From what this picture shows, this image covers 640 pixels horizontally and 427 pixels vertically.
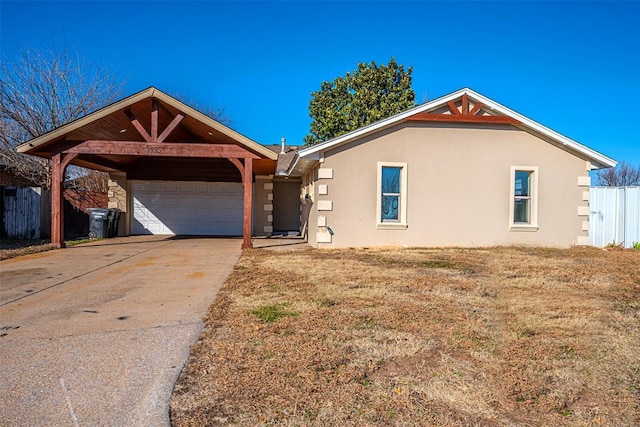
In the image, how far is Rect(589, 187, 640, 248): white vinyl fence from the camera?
1298 cm

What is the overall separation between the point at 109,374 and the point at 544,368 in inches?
136

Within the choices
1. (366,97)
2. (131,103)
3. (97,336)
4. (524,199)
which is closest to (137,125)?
(131,103)

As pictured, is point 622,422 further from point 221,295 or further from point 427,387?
point 221,295

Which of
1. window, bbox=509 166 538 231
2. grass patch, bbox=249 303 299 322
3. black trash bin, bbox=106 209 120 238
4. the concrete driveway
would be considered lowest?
the concrete driveway

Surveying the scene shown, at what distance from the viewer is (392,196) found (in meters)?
11.5

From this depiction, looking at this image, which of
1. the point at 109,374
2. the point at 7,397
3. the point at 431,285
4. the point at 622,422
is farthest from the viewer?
the point at 431,285

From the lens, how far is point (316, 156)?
11.0 m

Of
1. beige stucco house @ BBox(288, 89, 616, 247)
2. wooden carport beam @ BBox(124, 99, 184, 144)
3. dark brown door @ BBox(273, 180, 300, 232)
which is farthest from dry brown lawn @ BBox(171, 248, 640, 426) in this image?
dark brown door @ BBox(273, 180, 300, 232)

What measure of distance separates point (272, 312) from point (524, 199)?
9363 millimetres

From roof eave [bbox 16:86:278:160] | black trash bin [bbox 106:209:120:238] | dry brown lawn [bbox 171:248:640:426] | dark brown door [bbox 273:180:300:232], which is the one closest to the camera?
dry brown lawn [bbox 171:248:640:426]

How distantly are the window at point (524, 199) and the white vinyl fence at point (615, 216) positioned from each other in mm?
2978

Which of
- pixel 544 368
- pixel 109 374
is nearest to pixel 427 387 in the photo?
pixel 544 368

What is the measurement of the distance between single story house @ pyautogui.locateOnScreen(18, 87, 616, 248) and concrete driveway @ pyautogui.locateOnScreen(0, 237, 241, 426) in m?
3.59

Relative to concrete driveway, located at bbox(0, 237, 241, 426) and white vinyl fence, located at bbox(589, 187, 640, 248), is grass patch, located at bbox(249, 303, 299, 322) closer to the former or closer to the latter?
concrete driveway, located at bbox(0, 237, 241, 426)
